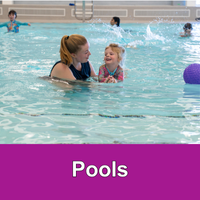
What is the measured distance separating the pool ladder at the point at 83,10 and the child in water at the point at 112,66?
1414cm

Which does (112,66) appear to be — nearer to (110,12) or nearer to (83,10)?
(83,10)

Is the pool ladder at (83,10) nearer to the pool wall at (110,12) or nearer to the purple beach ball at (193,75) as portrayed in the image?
the pool wall at (110,12)

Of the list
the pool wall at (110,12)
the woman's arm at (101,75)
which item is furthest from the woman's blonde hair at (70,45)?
the pool wall at (110,12)

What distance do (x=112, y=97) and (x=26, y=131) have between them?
135 cm

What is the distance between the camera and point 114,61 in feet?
14.2

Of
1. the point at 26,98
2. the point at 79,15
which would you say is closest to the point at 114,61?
the point at 26,98

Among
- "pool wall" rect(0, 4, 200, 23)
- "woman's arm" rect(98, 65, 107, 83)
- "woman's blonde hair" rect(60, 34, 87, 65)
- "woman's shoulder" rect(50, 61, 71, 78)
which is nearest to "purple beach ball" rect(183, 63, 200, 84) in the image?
"woman's arm" rect(98, 65, 107, 83)

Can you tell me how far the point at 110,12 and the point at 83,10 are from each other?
2.27 meters

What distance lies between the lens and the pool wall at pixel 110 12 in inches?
760

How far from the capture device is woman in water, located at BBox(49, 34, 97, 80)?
12.9ft

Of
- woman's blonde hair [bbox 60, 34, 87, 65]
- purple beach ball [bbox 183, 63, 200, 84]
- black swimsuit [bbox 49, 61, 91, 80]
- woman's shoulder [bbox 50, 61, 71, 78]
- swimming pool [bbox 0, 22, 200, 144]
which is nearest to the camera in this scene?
swimming pool [bbox 0, 22, 200, 144]

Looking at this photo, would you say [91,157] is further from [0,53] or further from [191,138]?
[0,53]

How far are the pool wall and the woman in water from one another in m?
15.5

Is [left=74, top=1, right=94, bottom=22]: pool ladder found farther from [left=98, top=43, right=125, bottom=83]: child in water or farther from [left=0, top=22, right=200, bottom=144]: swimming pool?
[left=98, top=43, right=125, bottom=83]: child in water
